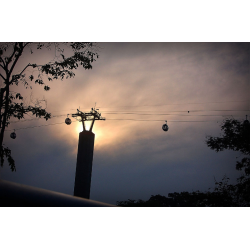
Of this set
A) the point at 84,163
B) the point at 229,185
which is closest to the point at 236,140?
the point at 229,185

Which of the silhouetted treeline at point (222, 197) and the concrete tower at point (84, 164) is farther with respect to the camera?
the concrete tower at point (84, 164)

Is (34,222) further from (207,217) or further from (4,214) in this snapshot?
(207,217)

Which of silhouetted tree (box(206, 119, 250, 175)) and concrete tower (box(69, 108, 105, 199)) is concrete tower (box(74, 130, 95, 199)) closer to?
concrete tower (box(69, 108, 105, 199))

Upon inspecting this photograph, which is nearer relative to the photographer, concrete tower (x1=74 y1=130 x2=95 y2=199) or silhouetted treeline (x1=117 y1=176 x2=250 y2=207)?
silhouetted treeline (x1=117 y1=176 x2=250 y2=207)

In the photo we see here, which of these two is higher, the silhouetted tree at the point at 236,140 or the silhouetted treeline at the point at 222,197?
the silhouetted tree at the point at 236,140

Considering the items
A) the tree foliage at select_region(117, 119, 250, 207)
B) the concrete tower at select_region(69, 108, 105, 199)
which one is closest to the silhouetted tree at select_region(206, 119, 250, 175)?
the tree foliage at select_region(117, 119, 250, 207)

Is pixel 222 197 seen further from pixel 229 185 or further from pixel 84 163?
pixel 84 163

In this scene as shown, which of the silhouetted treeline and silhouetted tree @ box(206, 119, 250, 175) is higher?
silhouetted tree @ box(206, 119, 250, 175)

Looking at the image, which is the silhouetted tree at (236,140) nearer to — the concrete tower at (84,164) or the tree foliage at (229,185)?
the tree foliage at (229,185)

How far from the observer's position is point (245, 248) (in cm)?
83

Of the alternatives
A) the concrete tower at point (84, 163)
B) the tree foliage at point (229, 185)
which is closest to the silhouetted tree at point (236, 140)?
the tree foliage at point (229, 185)
